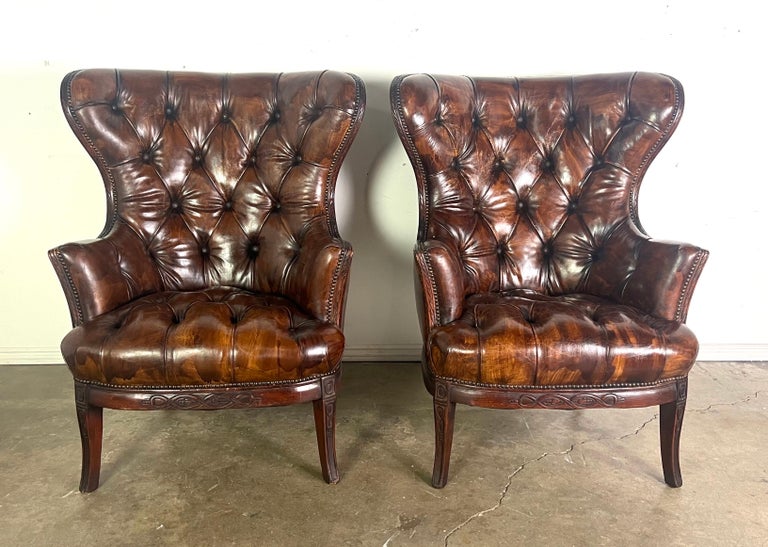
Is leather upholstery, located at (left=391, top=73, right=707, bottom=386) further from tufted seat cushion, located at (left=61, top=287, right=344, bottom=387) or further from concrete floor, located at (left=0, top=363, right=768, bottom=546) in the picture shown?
concrete floor, located at (left=0, top=363, right=768, bottom=546)

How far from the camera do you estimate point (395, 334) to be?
7.12ft

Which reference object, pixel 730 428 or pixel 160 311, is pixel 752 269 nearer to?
pixel 730 428

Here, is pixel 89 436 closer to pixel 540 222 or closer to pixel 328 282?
pixel 328 282

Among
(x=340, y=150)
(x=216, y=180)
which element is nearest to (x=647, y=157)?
(x=340, y=150)

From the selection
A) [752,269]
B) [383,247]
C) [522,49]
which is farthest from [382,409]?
[752,269]

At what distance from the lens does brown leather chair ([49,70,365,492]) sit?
1.32 meters

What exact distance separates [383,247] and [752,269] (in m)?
1.44

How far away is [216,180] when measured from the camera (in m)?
1.67

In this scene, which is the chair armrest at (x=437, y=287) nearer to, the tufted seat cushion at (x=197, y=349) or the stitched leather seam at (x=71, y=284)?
the tufted seat cushion at (x=197, y=349)

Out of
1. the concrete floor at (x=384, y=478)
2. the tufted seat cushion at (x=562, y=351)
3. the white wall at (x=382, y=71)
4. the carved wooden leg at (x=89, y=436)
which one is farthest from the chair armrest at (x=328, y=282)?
the white wall at (x=382, y=71)

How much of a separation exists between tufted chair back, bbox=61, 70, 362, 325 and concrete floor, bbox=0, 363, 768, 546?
489 millimetres

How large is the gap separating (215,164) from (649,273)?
1286 millimetres

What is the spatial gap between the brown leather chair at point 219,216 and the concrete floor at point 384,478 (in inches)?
5.1

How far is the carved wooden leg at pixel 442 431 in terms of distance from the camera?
4.32 ft
